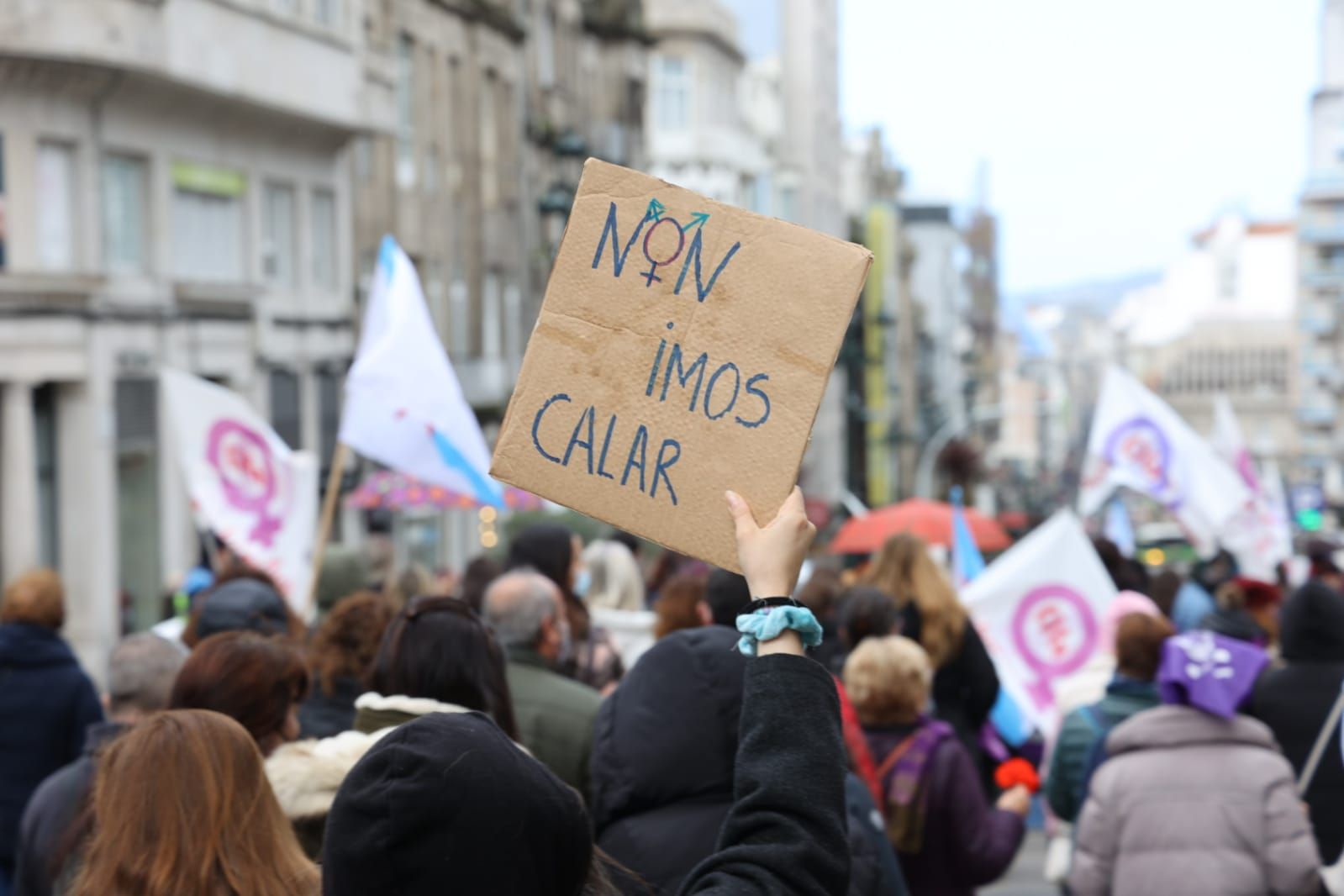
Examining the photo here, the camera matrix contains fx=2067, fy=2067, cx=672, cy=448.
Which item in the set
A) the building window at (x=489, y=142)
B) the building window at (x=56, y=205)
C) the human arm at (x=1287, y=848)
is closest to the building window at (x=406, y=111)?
the building window at (x=489, y=142)

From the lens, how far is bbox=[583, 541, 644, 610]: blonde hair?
1035cm

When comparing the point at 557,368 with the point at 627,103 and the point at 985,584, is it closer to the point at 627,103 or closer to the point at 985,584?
the point at 985,584

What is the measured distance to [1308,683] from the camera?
7.05 meters

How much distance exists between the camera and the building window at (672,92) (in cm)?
5388

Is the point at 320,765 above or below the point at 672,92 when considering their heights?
below

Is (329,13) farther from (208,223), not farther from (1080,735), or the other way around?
(1080,735)

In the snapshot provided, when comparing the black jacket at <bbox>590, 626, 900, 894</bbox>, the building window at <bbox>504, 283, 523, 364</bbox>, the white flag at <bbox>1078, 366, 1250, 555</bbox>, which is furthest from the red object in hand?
the building window at <bbox>504, 283, 523, 364</bbox>

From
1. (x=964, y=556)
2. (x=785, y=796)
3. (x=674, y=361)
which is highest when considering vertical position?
(x=674, y=361)

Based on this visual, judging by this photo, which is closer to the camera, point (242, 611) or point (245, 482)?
point (242, 611)

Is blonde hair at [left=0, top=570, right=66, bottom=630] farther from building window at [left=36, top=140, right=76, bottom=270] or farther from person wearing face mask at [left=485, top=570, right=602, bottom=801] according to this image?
building window at [left=36, top=140, right=76, bottom=270]

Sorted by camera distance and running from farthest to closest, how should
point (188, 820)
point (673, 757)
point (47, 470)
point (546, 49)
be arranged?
point (546, 49)
point (47, 470)
point (673, 757)
point (188, 820)

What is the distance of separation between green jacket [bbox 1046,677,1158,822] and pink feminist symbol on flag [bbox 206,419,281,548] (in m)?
5.31

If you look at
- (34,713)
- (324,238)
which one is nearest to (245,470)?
(34,713)

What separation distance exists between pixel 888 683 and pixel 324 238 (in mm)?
24039
